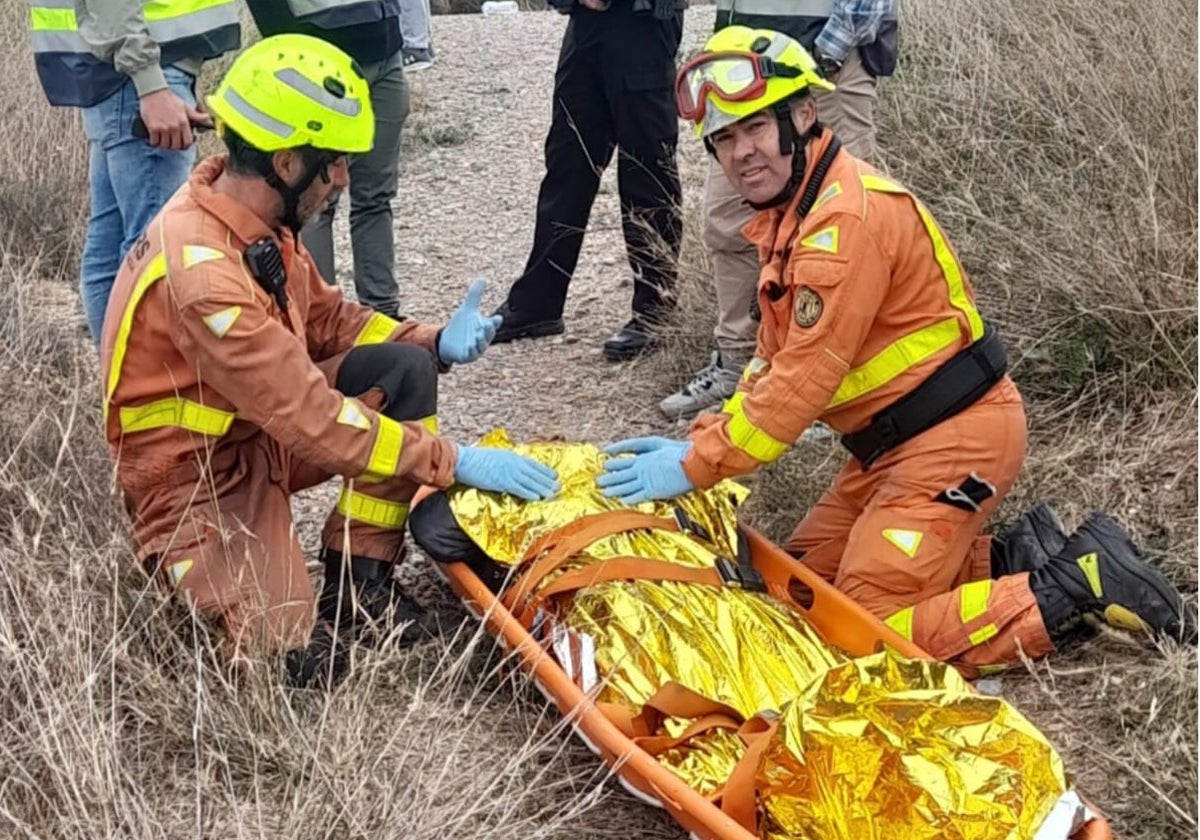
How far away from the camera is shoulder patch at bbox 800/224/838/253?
327 centimetres

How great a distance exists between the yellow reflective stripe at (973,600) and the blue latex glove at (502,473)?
1085 millimetres

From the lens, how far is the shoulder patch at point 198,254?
3.12m

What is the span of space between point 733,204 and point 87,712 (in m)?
2.81

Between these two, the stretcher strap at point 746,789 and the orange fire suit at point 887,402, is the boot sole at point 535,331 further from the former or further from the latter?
the stretcher strap at point 746,789

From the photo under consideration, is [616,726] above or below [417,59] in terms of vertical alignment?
above

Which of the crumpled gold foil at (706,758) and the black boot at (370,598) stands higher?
the crumpled gold foil at (706,758)

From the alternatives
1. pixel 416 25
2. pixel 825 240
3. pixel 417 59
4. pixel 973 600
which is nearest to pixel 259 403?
pixel 825 240

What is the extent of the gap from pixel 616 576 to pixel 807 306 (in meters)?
0.81

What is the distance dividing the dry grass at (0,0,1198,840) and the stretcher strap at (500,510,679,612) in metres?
0.24

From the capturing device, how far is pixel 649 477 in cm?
354

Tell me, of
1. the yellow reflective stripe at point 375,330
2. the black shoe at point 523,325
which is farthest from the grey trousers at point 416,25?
the yellow reflective stripe at point 375,330

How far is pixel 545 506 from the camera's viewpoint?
3.57m

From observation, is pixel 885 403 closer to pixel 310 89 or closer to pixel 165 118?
pixel 310 89

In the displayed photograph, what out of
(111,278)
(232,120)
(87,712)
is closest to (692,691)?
(87,712)
